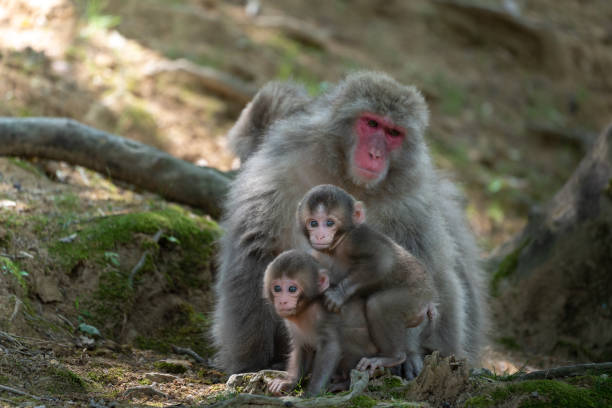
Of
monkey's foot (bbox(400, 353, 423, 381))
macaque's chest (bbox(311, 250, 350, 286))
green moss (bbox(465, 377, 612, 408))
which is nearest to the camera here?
green moss (bbox(465, 377, 612, 408))

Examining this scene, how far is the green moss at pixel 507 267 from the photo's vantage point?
709 centimetres

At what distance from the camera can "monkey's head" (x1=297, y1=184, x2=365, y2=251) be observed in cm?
390

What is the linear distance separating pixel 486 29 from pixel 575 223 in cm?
777

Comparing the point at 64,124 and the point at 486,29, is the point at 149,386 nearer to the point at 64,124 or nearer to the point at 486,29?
the point at 64,124

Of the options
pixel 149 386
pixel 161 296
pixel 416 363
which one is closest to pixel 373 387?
pixel 416 363

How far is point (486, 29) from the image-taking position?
13531 mm

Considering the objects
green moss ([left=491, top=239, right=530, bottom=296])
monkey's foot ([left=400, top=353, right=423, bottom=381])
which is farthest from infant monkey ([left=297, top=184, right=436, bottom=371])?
green moss ([left=491, top=239, right=530, bottom=296])

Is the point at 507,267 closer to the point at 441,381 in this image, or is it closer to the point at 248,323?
the point at 248,323

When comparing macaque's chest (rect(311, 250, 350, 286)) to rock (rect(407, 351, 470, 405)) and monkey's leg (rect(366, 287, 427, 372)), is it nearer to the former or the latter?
monkey's leg (rect(366, 287, 427, 372))

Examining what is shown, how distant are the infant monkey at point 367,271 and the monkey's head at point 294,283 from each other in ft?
0.34

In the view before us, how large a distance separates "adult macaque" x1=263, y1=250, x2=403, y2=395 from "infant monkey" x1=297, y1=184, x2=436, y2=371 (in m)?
0.05

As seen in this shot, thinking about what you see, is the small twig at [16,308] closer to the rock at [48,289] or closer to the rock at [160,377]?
the rock at [48,289]

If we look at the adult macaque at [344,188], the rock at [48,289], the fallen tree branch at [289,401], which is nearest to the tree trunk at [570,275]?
the adult macaque at [344,188]

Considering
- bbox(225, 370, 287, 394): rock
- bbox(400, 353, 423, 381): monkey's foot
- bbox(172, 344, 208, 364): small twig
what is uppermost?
bbox(400, 353, 423, 381): monkey's foot
